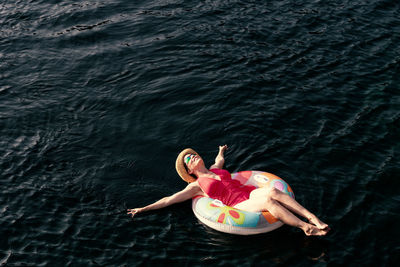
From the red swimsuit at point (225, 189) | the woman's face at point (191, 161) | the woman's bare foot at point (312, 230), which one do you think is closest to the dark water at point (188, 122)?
the woman's bare foot at point (312, 230)

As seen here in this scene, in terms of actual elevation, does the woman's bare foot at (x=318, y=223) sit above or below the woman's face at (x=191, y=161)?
below

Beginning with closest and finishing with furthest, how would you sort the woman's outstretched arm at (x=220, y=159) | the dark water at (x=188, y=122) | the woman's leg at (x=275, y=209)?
the woman's leg at (x=275, y=209) < the dark water at (x=188, y=122) < the woman's outstretched arm at (x=220, y=159)

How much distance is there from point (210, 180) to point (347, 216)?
123 inches

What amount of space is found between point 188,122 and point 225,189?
374 centimetres

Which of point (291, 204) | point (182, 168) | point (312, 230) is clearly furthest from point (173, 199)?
point (312, 230)

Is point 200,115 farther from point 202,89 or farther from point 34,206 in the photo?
point 34,206

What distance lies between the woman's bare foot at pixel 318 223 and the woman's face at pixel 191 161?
2.94m

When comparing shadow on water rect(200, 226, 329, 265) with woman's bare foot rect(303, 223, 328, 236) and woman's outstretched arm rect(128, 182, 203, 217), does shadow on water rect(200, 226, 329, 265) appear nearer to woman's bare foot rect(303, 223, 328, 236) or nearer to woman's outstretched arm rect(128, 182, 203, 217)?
woman's bare foot rect(303, 223, 328, 236)

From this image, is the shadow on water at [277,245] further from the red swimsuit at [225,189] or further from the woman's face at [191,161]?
the woman's face at [191,161]

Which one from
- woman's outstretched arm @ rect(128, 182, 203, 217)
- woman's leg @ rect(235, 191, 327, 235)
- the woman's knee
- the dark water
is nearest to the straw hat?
woman's outstretched arm @ rect(128, 182, 203, 217)

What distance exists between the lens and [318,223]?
9469 mm

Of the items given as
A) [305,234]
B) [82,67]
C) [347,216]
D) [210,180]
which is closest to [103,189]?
[210,180]

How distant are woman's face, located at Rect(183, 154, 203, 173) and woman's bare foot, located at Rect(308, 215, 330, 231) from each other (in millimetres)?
2940

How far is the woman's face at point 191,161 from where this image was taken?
36.4 ft
